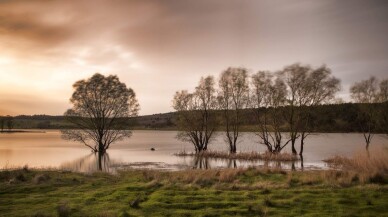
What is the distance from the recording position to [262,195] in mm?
15547

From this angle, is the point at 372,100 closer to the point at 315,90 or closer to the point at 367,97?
the point at 367,97

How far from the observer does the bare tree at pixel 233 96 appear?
53906 mm

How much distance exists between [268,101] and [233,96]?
589cm

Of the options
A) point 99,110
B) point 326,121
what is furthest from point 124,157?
→ point 326,121

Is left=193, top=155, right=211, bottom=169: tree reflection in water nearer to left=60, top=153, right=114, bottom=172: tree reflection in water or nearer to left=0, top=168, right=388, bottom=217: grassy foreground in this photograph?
left=60, top=153, right=114, bottom=172: tree reflection in water

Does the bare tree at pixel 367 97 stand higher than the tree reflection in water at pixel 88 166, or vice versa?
the bare tree at pixel 367 97

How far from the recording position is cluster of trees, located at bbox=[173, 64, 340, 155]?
49.4 meters

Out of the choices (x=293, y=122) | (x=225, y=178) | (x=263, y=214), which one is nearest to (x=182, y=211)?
(x=263, y=214)

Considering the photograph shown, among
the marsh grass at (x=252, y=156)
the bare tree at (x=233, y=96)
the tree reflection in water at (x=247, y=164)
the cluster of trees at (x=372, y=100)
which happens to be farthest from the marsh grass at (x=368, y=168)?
the cluster of trees at (x=372, y=100)

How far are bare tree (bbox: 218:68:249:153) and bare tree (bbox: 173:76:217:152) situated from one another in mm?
1944

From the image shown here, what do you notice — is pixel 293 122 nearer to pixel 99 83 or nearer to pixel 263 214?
pixel 99 83

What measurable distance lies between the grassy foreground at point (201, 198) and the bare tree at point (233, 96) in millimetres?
34000

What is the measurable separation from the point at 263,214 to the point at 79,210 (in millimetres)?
7360

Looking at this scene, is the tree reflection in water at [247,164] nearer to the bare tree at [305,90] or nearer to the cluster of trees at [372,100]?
the bare tree at [305,90]
